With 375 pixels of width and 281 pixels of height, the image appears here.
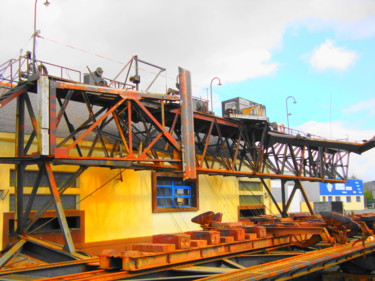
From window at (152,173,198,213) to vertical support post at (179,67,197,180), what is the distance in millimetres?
5051

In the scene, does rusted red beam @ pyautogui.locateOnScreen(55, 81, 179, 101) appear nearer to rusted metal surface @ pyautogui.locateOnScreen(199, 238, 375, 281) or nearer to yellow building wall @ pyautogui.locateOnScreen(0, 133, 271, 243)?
yellow building wall @ pyautogui.locateOnScreen(0, 133, 271, 243)

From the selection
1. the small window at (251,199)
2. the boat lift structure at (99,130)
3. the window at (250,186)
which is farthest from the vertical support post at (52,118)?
the small window at (251,199)

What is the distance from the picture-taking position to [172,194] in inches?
850

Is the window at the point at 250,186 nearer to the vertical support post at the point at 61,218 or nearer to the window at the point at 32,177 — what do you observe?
the window at the point at 32,177

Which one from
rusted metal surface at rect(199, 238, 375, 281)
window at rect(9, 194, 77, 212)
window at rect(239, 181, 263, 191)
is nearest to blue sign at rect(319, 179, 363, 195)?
window at rect(239, 181, 263, 191)

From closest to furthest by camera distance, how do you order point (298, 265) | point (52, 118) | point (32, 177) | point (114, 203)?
point (298, 265), point (52, 118), point (32, 177), point (114, 203)

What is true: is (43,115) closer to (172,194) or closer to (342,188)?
(172,194)

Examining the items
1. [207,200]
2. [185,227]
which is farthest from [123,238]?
[207,200]

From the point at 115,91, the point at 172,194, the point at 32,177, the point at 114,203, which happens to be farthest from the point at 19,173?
the point at 172,194

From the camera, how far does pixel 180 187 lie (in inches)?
870

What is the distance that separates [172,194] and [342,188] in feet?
164

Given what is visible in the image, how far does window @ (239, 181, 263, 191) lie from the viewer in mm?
26714

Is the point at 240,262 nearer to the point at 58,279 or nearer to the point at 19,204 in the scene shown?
the point at 58,279

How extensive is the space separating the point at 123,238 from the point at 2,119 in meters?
7.04
